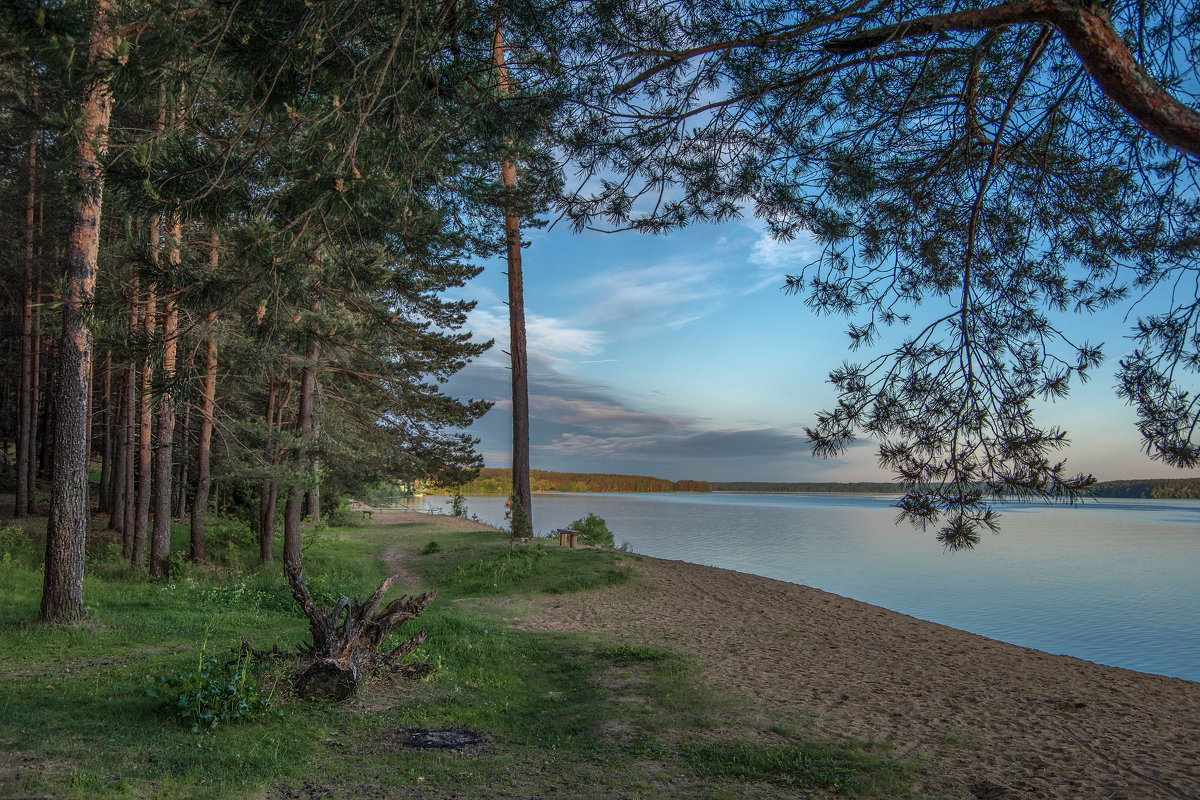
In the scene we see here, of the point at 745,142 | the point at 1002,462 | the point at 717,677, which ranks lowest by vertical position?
the point at 717,677

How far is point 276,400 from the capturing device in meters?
17.6

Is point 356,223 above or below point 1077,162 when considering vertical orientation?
below

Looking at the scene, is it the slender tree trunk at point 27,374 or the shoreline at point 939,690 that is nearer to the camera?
the shoreline at point 939,690

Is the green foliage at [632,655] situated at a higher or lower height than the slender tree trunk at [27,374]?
lower

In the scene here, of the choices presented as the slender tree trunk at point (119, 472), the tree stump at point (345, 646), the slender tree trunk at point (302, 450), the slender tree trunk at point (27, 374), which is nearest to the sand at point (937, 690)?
the tree stump at point (345, 646)

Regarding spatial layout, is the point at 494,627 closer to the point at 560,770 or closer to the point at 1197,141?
the point at 560,770

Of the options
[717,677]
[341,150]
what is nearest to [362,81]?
[341,150]

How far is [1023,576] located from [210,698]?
1973cm

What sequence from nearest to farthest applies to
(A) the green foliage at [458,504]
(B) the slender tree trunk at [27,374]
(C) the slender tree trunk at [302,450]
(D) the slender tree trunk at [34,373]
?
(C) the slender tree trunk at [302,450], (B) the slender tree trunk at [27,374], (D) the slender tree trunk at [34,373], (A) the green foliage at [458,504]

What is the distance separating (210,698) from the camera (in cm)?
429

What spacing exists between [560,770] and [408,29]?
4834 millimetres

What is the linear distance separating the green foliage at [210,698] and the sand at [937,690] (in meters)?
3.88

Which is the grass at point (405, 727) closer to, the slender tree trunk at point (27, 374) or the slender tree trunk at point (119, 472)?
the slender tree trunk at point (119, 472)

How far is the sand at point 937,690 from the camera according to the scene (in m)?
4.27
